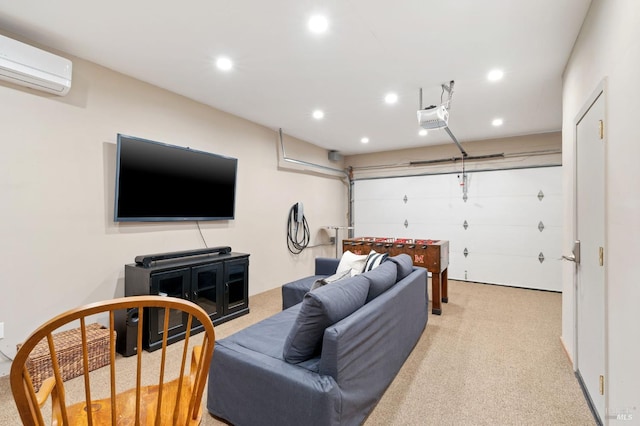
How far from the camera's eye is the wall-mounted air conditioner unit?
7.33ft

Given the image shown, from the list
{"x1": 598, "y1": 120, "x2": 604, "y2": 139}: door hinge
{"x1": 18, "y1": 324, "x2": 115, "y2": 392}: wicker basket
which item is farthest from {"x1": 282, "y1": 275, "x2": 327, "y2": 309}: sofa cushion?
{"x1": 598, "y1": 120, "x2": 604, "y2": 139}: door hinge

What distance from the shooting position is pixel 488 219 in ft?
18.5

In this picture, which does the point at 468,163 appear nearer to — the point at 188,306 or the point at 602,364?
the point at 602,364

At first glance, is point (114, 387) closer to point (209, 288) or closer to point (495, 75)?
point (209, 288)

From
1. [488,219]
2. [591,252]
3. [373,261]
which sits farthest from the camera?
[488,219]

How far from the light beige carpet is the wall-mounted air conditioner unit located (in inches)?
91.1

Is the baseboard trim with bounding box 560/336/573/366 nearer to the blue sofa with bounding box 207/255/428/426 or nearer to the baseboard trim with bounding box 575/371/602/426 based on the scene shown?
the baseboard trim with bounding box 575/371/602/426

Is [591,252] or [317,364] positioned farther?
[591,252]

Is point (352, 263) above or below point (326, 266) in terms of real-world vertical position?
above

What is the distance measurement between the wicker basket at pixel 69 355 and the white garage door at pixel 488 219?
5.32 m

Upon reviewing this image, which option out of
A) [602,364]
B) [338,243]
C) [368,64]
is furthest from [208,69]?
[338,243]

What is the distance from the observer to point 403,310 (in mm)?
2477

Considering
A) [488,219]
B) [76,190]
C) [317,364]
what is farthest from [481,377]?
[488,219]

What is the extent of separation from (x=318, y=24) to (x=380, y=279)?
197 cm
